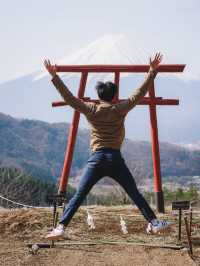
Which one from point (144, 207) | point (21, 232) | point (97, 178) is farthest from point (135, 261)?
point (21, 232)

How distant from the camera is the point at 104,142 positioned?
7.09 meters

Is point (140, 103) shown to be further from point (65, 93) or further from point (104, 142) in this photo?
point (65, 93)

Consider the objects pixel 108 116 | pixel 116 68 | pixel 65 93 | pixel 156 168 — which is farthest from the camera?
pixel 116 68

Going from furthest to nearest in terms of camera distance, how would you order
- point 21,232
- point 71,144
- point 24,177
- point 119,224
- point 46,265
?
1. point 24,177
2. point 71,144
3. point 119,224
4. point 21,232
5. point 46,265

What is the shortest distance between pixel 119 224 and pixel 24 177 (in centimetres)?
8680

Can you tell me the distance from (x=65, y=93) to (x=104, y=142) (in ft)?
2.57

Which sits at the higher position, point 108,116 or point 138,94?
point 138,94

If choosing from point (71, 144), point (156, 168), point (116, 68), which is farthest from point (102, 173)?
point (116, 68)

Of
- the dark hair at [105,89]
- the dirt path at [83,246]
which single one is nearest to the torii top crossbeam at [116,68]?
the dirt path at [83,246]

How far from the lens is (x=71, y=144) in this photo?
12.4 meters

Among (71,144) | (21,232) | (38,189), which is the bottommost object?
(21,232)

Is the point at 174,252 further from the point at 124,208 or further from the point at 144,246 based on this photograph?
the point at 124,208

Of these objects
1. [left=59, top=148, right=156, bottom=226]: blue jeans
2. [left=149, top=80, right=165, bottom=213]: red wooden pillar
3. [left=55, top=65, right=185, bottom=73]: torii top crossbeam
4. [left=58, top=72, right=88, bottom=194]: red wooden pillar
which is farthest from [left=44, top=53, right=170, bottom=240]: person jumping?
[left=58, top=72, right=88, bottom=194]: red wooden pillar

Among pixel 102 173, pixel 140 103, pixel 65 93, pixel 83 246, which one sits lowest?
pixel 83 246
